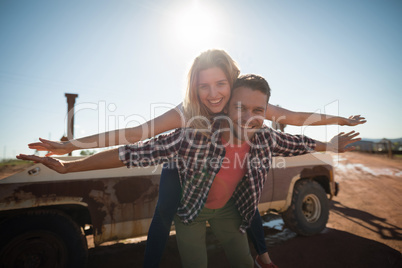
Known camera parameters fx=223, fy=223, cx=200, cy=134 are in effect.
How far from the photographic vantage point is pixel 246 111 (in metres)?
1.67

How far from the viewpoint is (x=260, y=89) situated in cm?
173

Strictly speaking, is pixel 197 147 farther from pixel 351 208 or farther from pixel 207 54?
pixel 351 208

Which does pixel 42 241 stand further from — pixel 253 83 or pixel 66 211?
pixel 253 83

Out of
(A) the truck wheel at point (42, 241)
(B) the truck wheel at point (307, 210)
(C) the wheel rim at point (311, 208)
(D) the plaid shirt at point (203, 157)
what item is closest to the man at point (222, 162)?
(D) the plaid shirt at point (203, 157)

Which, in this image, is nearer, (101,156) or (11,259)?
(101,156)

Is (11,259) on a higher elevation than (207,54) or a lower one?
lower

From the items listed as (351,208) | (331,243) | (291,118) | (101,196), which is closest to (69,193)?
(101,196)

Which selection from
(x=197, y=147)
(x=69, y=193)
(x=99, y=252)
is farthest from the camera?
(x=99, y=252)

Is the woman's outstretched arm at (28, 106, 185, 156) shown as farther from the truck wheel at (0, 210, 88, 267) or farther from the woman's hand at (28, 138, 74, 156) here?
the truck wheel at (0, 210, 88, 267)

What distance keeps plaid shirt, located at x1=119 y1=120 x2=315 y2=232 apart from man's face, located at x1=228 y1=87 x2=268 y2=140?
14 centimetres

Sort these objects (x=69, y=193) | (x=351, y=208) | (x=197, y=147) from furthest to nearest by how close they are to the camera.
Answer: (x=351, y=208), (x=69, y=193), (x=197, y=147)

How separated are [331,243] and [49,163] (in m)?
4.20

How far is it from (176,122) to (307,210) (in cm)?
360

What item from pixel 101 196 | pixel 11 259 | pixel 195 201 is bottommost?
pixel 11 259
